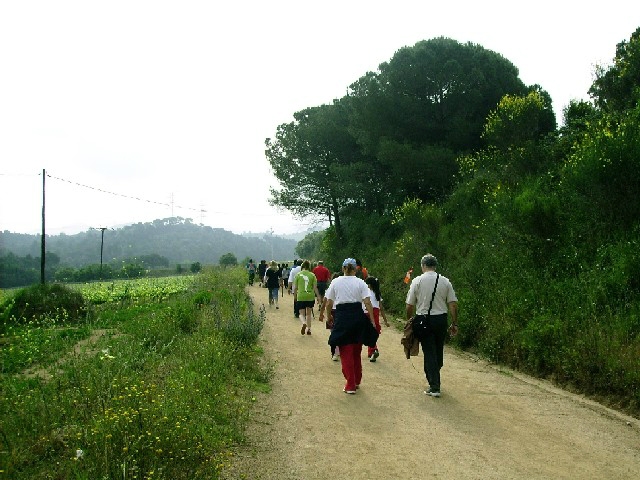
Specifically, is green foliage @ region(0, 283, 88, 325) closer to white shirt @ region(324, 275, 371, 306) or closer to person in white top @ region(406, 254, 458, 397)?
white shirt @ region(324, 275, 371, 306)

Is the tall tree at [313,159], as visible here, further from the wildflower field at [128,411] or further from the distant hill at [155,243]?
the distant hill at [155,243]

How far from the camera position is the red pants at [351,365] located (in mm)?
7938

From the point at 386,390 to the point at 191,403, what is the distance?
129 inches

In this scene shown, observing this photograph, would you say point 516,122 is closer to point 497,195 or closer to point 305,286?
point 497,195

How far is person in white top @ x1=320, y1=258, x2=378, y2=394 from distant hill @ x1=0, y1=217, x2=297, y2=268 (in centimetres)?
5083

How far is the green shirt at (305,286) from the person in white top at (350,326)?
18.1 feet

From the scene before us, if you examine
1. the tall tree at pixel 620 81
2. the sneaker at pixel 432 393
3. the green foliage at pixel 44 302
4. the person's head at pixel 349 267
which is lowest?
the sneaker at pixel 432 393

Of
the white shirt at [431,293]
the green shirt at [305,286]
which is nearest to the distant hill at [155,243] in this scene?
the green shirt at [305,286]

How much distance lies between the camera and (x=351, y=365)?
7.96 m

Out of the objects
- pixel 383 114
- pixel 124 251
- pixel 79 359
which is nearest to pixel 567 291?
pixel 79 359

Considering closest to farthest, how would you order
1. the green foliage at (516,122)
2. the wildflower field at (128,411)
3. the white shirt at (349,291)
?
the wildflower field at (128,411)
the white shirt at (349,291)
the green foliage at (516,122)

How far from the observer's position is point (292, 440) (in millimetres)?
5953

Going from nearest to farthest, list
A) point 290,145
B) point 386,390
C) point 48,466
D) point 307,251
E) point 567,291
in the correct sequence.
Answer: point 48,466 < point 386,390 < point 567,291 < point 290,145 < point 307,251

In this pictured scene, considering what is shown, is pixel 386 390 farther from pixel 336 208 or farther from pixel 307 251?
pixel 307 251
